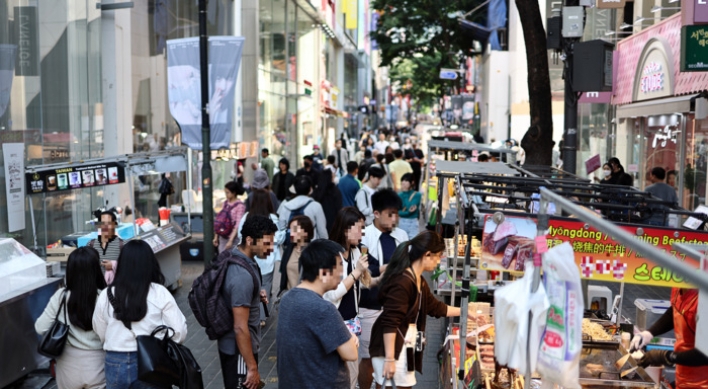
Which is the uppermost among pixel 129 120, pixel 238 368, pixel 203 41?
pixel 203 41

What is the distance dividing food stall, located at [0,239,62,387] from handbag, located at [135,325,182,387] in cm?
286

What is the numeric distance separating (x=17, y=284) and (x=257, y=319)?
Answer: 10.0ft

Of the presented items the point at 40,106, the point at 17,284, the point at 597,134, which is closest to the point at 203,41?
the point at 40,106

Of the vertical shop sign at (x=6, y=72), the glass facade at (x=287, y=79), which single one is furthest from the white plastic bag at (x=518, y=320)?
the glass facade at (x=287, y=79)

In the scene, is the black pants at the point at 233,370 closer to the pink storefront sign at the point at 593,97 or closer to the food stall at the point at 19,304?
the food stall at the point at 19,304

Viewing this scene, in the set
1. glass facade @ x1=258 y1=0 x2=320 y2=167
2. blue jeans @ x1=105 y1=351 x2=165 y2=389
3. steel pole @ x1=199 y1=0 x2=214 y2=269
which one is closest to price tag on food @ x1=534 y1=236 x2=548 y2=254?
blue jeans @ x1=105 y1=351 x2=165 y2=389

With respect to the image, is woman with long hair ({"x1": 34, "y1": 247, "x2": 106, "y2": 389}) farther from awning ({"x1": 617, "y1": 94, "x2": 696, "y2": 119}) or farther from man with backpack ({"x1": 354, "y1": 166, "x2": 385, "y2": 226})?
awning ({"x1": 617, "y1": 94, "x2": 696, "y2": 119})

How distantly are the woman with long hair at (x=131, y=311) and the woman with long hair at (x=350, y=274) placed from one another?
47.4 inches

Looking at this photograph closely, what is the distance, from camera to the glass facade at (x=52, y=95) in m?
12.1

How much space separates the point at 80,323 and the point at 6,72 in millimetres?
7369

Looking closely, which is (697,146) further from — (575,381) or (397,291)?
(575,381)

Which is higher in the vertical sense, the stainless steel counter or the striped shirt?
the striped shirt

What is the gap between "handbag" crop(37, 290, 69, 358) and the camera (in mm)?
5586

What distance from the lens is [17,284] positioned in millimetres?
8117
